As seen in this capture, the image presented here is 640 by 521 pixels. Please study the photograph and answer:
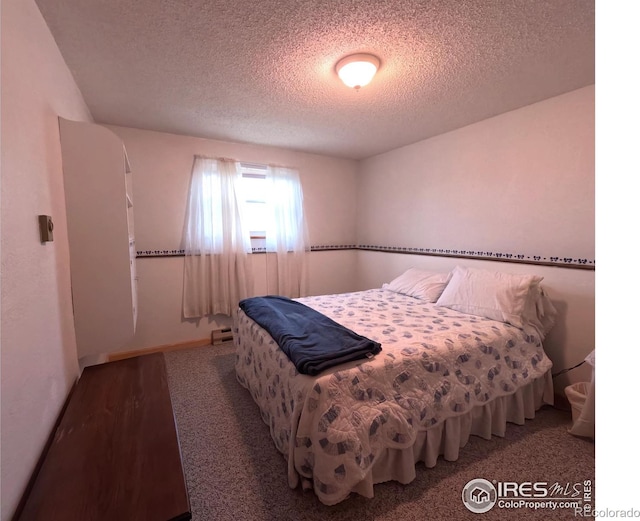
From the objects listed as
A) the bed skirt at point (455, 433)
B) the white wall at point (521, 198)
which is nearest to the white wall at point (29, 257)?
the bed skirt at point (455, 433)

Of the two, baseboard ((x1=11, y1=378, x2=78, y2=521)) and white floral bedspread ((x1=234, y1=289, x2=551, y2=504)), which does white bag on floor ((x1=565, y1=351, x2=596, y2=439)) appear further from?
baseboard ((x1=11, y1=378, x2=78, y2=521))

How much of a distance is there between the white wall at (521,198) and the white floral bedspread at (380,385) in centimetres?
53

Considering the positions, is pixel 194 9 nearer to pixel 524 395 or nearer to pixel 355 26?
pixel 355 26

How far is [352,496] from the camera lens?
137 centimetres

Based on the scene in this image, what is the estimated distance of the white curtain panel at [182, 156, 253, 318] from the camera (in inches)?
123

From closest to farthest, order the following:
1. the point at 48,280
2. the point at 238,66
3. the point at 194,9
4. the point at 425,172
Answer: the point at 48,280
the point at 194,9
the point at 238,66
the point at 425,172

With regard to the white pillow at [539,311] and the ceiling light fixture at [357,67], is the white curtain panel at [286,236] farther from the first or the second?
the white pillow at [539,311]

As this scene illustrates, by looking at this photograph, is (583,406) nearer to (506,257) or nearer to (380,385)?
(506,257)

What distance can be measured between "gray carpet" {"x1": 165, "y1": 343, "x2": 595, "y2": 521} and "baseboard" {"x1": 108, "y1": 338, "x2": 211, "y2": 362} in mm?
1109

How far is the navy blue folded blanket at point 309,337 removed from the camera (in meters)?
1.41

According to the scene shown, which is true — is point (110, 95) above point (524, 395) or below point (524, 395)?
above

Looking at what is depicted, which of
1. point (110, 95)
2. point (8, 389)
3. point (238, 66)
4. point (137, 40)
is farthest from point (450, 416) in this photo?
point (110, 95)
